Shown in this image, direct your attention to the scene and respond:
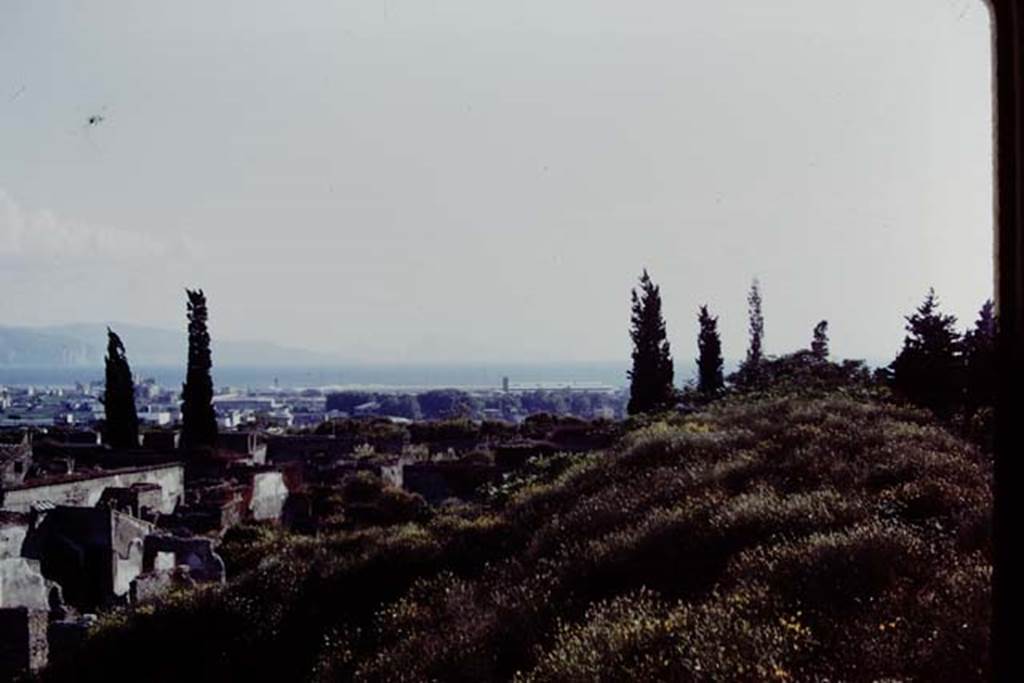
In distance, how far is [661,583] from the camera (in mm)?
9703

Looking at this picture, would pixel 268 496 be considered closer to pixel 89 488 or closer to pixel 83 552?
pixel 89 488

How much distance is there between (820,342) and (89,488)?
31.6 metres

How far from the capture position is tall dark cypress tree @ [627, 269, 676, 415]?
135ft

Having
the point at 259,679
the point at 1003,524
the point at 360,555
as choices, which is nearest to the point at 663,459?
the point at 360,555

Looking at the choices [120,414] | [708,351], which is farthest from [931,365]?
[120,414]

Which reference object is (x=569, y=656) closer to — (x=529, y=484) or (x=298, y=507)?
(x=529, y=484)

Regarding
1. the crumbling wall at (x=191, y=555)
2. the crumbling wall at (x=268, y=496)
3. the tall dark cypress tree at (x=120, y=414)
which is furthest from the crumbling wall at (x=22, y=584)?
the tall dark cypress tree at (x=120, y=414)

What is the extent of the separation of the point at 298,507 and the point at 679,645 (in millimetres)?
20895

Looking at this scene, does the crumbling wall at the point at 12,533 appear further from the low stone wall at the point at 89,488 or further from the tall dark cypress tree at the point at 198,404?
the tall dark cypress tree at the point at 198,404

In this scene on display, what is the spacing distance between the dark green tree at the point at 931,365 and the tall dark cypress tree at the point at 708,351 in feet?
71.1

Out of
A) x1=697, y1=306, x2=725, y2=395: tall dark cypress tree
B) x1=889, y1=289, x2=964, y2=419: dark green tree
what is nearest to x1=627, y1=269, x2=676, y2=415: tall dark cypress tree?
x1=697, y1=306, x2=725, y2=395: tall dark cypress tree

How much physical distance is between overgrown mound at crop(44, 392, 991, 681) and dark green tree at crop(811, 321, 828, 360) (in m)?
21.6

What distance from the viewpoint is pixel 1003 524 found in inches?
89.3

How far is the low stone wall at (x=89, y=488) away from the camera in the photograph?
Result: 71.9 feet
